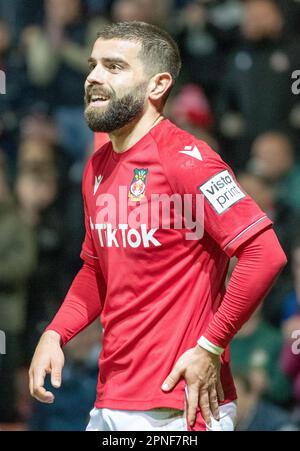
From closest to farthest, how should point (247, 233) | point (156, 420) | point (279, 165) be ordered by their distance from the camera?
1. point (247, 233)
2. point (156, 420)
3. point (279, 165)

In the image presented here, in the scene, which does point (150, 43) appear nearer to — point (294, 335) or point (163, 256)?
point (163, 256)

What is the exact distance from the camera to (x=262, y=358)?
17.2 ft

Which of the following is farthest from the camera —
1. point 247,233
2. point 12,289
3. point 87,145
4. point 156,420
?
point 87,145

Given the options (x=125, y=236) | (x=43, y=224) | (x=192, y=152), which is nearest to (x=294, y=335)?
(x=43, y=224)

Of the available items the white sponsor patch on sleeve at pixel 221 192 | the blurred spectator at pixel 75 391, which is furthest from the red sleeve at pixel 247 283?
the blurred spectator at pixel 75 391

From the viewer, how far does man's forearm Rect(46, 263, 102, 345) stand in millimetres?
3506

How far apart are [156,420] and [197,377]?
21cm

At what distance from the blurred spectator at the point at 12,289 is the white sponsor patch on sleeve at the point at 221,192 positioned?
2591 millimetres

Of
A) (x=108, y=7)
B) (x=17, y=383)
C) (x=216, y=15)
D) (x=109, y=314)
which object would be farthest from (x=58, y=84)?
(x=109, y=314)

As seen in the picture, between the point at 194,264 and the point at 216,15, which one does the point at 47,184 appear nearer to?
the point at 216,15

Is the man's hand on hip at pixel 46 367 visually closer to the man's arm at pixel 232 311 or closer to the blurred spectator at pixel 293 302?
the man's arm at pixel 232 311

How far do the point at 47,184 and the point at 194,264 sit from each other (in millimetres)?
2629

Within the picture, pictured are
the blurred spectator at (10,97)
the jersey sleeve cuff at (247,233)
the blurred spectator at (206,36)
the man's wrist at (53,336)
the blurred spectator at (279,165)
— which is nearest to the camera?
the jersey sleeve cuff at (247,233)

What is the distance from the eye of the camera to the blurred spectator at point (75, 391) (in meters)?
5.32
